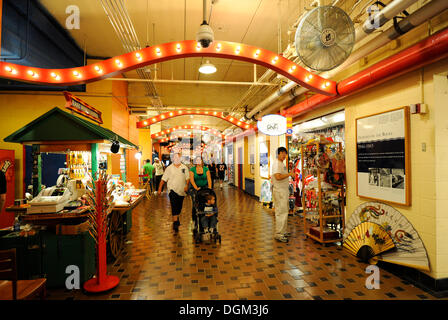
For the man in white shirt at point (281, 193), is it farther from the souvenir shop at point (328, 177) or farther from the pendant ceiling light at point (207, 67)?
the pendant ceiling light at point (207, 67)

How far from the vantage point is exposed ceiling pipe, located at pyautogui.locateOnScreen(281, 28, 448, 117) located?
2.73m

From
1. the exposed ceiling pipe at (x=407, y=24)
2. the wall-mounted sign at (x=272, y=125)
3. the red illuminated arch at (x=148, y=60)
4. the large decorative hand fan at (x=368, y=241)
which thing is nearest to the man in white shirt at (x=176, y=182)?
the wall-mounted sign at (x=272, y=125)

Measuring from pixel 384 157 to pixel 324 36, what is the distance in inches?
91.5

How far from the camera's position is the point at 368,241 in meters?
3.90

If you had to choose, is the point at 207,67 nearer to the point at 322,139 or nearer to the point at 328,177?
the point at 322,139

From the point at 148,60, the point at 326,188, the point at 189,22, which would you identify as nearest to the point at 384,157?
the point at 326,188

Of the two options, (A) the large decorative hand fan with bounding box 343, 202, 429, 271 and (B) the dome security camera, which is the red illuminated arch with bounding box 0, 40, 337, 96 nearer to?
(B) the dome security camera

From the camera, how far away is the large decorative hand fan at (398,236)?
3.25m

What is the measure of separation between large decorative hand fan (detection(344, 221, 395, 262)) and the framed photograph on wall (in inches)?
20.1

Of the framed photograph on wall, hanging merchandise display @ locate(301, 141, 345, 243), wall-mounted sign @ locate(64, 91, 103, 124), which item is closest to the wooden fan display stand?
wall-mounted sign @ locate(64, 91, 103, 124)

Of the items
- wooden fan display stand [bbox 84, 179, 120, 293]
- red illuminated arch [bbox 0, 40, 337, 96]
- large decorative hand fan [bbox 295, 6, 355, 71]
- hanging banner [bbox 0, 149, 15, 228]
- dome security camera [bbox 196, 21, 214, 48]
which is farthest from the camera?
hanging banner [bbox 0, 149, 15, 228]
